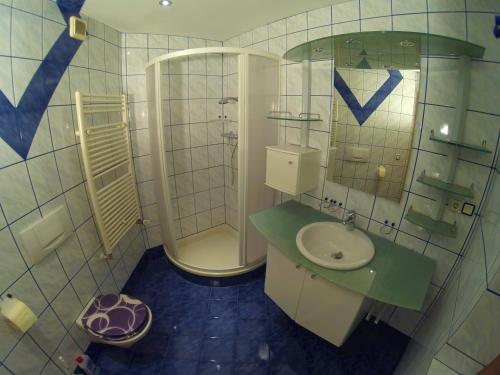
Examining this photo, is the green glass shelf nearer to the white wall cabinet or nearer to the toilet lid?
the white wall cabinet

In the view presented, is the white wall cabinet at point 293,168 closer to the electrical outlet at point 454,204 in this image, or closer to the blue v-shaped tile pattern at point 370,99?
the blue v-shaped tile pattern at point 370,99

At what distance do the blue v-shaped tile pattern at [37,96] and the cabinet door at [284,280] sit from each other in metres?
1.46

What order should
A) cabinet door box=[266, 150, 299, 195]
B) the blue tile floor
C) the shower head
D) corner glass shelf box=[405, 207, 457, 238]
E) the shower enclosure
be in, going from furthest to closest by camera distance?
the shower head
the shower enclosure
cabinet door box=[266, 150, 299, 195]
the blue tile floor
corner glass shelf box=[405, 207, 457, 238]

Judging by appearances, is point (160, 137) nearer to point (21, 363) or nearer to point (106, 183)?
point (106, 183)

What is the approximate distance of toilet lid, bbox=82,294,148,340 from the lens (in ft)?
4.41

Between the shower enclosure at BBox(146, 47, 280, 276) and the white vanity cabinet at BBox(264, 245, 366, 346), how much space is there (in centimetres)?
52

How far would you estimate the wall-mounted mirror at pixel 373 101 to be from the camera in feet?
3.43

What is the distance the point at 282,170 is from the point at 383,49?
0.88 m

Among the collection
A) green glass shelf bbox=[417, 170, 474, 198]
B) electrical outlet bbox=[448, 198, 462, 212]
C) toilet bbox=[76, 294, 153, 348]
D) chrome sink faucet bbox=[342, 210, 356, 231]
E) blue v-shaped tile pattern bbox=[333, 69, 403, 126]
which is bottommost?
toilet bbox=[76, 294, 153, 348]

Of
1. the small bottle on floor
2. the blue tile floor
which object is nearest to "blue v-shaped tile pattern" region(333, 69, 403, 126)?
the blue tile floor

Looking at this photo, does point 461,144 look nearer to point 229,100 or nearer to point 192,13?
point 192,13

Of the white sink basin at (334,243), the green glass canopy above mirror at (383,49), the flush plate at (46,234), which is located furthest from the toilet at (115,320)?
the green glass canopy above mirror at (383,49)

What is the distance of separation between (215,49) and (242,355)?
7.05 ft

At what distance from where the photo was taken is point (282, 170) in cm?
161
